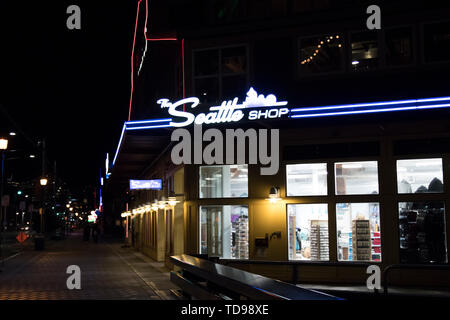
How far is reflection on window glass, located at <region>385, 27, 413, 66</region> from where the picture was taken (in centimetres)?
1534

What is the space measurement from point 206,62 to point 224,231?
5.65 metres

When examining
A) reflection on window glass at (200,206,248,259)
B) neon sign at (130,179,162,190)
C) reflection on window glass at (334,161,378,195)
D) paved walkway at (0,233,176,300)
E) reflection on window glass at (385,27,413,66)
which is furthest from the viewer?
neon sign at (130,179,162,190)

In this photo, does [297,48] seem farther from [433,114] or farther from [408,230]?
[408,230]

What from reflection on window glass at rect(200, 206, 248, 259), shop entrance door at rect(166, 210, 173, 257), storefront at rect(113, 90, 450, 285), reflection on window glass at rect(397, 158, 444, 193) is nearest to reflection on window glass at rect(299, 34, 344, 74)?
storefront at rect(113, 90, 450, 285)

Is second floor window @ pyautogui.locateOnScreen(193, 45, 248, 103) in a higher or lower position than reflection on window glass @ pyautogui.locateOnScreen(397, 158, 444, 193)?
higher

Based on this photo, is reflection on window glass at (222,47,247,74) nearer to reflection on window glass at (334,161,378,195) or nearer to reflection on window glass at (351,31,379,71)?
reflection on window glass at (351,31,379,71)

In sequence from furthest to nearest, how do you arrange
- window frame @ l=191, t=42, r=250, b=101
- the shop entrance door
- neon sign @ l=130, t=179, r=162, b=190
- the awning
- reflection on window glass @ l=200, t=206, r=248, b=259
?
1. neon sign @ l=130, t=179, r=162, b=190
2. the shop entrance door
3. the awning
4. window frame @ l=191, t=42, r=250, b=101
5. reflection on window glass @ l=200, t=206, r=248, b=259

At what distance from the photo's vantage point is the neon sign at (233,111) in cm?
1534

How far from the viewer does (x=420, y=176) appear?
14781 mm

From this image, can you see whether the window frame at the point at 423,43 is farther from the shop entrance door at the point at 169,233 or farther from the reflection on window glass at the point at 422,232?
the shop entrance door at the point at 169,233

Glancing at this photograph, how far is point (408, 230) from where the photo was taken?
14.8 meters

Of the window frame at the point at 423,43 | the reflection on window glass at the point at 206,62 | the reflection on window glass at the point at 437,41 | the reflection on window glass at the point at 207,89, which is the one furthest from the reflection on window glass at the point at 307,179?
the reflection on window glass at the point at 437,41

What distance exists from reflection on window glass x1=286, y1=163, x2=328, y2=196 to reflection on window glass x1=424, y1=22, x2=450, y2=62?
14.3ft
